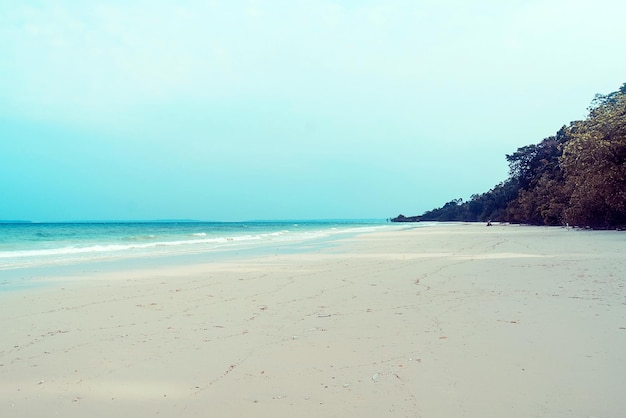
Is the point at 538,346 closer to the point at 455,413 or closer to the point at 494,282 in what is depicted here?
the point at 455,413

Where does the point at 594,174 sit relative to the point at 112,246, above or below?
above

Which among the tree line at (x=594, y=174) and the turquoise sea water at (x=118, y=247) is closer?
the turquoise sea water at (x=118, y=247)

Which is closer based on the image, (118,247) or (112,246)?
(118,247)

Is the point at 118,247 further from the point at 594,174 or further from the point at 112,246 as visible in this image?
the point at 594,174

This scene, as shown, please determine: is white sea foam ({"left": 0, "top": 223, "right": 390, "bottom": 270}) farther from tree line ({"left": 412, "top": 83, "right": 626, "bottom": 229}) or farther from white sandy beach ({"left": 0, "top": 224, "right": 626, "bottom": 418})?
tree line ({"left": 412, "top": 83, "right": 626, "bottom": 229})

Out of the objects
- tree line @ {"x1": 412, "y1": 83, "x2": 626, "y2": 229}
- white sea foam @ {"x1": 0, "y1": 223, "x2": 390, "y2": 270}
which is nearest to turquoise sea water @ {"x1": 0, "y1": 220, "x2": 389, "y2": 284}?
white sea foam @ {"x1": 0, "y1": 223, "x2": 390, "y2": 270}

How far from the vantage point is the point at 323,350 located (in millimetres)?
4391

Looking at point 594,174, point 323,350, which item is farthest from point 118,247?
point 594,174

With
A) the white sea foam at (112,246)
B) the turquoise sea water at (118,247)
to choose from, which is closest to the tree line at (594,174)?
the turquoise sea water at (118,247)

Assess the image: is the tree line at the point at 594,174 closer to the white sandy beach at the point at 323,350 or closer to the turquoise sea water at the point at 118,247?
the turquoise sea water at the point at 118,247

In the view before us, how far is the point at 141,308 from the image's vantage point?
6645 mm

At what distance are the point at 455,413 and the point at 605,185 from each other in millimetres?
27550

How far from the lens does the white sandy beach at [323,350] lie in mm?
3217

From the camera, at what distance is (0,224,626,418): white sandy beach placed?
10.6 ft
